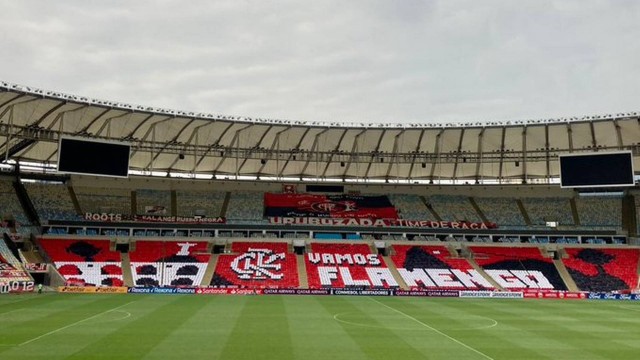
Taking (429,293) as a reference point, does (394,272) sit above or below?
above

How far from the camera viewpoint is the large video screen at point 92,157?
40781 millimetres

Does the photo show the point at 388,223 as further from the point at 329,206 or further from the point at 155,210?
the point at 155,210

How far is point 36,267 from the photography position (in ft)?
147

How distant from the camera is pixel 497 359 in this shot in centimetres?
1898

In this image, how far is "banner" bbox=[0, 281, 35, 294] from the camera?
39156mm

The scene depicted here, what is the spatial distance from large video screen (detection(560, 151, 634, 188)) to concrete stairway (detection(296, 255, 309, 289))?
79.0 ft

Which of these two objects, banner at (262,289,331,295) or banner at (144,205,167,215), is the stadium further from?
banner at (144,205,167,215)

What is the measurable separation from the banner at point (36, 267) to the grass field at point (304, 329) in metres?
7.31

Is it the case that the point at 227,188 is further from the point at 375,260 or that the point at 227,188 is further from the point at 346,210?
the point at 375,260

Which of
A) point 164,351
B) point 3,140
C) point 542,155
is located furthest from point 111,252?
point 542,155

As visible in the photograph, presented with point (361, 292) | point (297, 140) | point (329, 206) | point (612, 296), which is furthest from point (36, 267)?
point (612, 296)

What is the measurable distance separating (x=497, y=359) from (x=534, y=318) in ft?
44.2

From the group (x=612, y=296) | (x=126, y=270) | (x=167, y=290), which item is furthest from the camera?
(x=126, y=270)

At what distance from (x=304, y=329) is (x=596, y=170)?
110 feet
